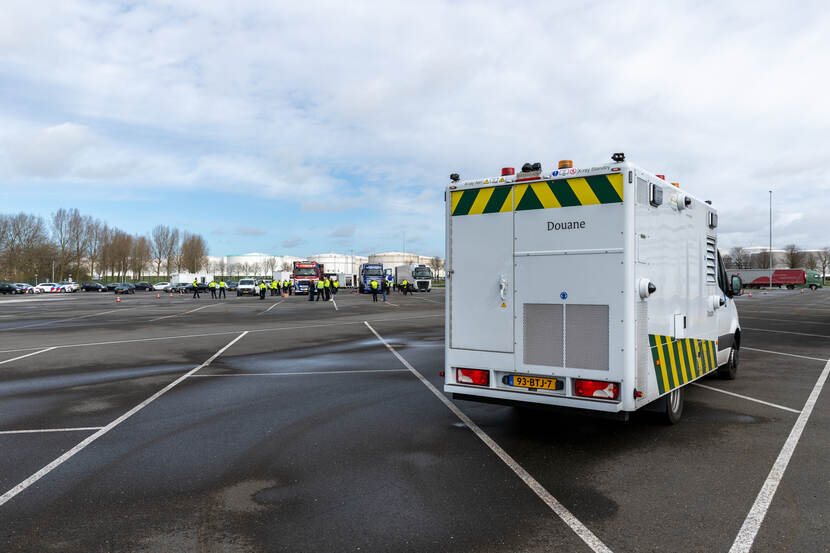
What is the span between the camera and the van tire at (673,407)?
246 inches

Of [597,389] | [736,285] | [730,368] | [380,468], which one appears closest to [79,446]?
[380,468]

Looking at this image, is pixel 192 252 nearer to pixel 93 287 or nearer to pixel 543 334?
pixel 93 287

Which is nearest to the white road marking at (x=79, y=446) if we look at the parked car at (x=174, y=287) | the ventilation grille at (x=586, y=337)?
the ventilation grille at (x=586, y=337)

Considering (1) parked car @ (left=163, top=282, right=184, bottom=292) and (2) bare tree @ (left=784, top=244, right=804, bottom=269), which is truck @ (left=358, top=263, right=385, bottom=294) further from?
(2) bare tree @ (left=784, top=244, right=804, bottom=269)

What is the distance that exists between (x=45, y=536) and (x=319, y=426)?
10.1ft

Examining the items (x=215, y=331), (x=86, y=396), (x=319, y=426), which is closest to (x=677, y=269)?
(x=319, y=426)

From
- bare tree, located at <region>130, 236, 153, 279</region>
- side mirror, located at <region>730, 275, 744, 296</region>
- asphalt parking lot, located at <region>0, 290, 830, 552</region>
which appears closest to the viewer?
asphalt parking lot, located at <region>0, 290, 830, 552</region>

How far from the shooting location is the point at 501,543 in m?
3.63

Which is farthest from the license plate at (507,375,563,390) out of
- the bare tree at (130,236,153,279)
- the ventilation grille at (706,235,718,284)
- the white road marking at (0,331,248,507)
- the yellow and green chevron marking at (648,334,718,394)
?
the bare tree at (130,236,153,279)

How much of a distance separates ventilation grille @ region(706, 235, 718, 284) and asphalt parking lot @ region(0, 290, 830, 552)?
5.69ft

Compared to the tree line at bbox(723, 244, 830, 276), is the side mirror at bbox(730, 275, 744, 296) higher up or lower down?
lower down

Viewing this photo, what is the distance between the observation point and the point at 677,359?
6230 mm

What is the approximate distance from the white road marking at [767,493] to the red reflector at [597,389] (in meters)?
1.35

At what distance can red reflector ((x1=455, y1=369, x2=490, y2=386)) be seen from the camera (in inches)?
234
